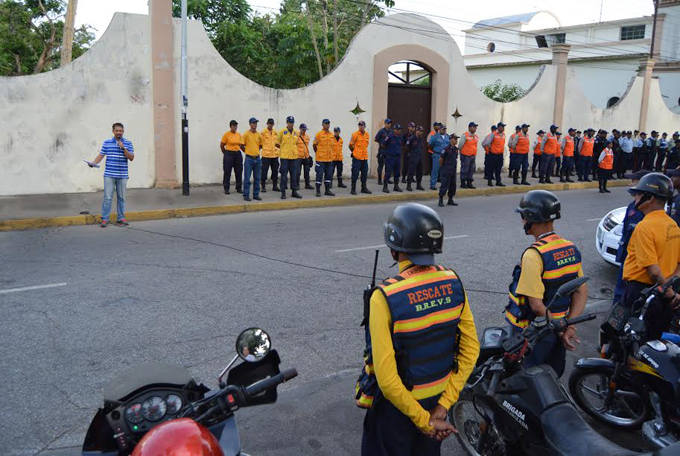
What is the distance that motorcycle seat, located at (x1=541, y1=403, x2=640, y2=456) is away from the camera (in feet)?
7.84

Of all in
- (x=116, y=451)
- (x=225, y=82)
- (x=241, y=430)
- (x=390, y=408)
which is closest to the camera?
(x=116, y=451)

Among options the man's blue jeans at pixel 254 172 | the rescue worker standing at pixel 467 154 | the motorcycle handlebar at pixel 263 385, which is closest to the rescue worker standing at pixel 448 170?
the rescue worker standing at pixel 467 154

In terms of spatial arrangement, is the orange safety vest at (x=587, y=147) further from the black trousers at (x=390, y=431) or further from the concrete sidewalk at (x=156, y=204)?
the black trousers at (x=390, y=431)

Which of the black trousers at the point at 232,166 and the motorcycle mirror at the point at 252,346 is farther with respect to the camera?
the black trousers at the point at 232,166

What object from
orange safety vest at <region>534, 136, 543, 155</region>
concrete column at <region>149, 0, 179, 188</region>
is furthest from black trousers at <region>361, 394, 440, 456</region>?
orange safety vest at <region>534, 136, 543, 155</region>

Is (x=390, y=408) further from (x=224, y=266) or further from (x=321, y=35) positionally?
(x=321, y=35)

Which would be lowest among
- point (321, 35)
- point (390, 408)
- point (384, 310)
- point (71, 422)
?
point (71, 422)

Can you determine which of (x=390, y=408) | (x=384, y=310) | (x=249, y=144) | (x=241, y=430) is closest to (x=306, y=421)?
(x=241, y=430)

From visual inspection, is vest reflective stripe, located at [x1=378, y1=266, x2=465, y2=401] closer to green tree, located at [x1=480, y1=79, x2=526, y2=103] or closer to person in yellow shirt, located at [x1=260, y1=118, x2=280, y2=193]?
person in yellow shirt, located at [x1=260, y1=118, x2=280, y2=193]

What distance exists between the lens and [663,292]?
13.6ft

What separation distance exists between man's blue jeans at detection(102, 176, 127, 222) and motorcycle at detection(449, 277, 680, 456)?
8.91m

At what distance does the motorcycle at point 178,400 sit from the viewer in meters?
2.15

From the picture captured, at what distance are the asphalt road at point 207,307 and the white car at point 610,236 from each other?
0.37 meters

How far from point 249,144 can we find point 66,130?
13.7ft
